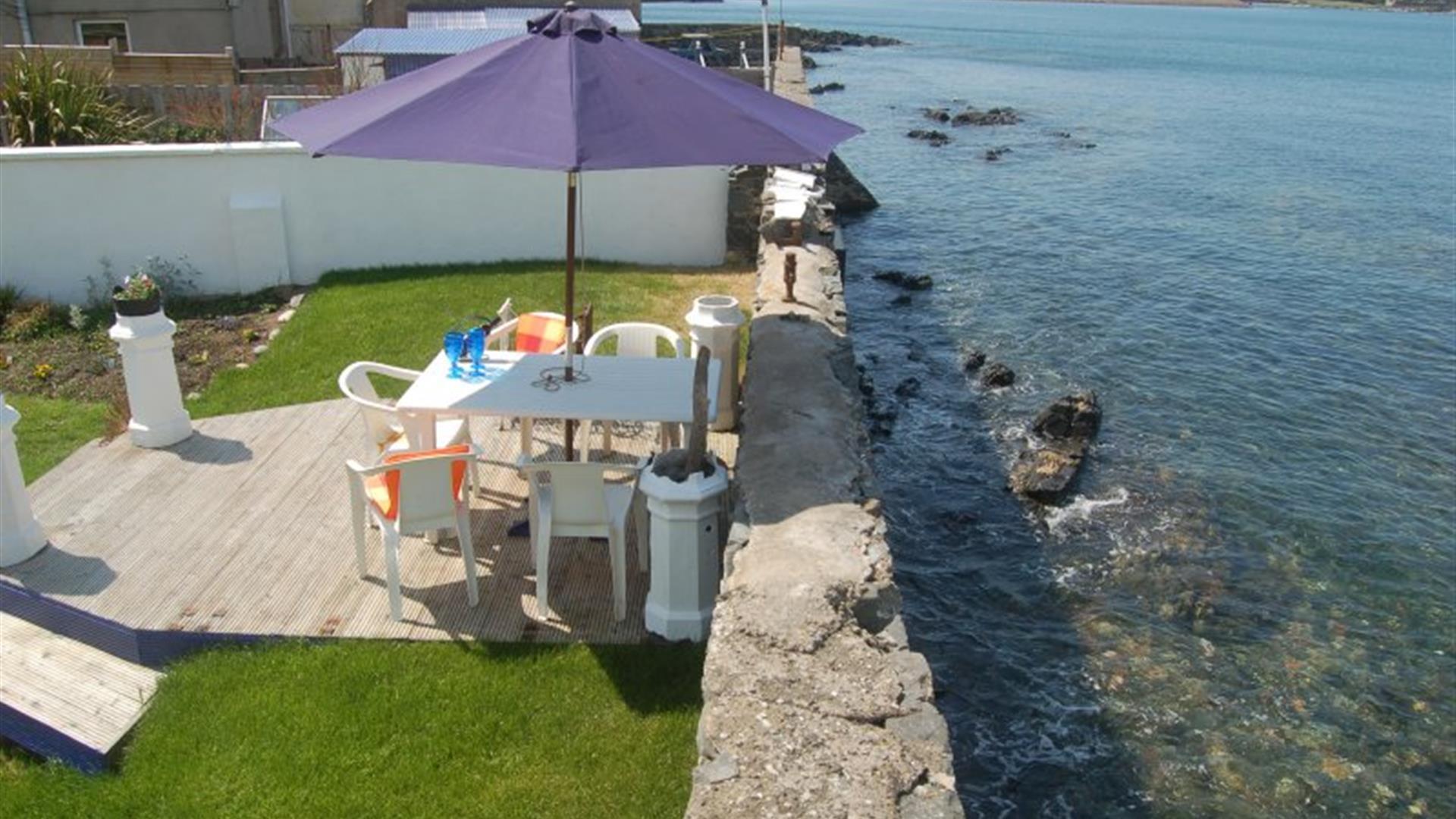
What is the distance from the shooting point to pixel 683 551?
6062 mm

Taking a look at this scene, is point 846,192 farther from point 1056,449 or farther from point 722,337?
point 722,337

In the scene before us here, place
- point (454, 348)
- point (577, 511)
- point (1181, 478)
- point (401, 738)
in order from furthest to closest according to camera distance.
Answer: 1. point (1181, 478)
2. point (454, 348)
3. point (577, 511)
4. point (401, 738)

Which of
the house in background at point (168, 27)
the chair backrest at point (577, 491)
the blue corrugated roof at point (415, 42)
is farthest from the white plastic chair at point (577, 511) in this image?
the house in background at point (168, 27)

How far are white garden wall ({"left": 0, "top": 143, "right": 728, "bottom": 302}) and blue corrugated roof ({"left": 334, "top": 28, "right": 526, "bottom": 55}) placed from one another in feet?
28.7

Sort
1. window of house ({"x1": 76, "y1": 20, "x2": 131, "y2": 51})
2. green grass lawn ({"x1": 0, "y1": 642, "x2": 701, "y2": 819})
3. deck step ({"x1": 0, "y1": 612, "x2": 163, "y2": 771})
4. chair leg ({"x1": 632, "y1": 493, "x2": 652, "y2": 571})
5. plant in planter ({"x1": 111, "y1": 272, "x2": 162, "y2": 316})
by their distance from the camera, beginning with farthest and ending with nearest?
window of house ({"x1": 76, "y1": 20, "x2": 131, "y2": 51}) → plant in planter ({"x1": 111, "y1": 272, "x2": 162, "y2": 316}) → chair leg ({"x1": 632, "y1": 493, "x2": 652, "y2": 571}) → deck step ({"x1": 0, "y1": 612, "x2": 163, "y2": 771}) → green grass lawn ({"x1": 0, "y1": 642, "x2": 701, "y2": 819})

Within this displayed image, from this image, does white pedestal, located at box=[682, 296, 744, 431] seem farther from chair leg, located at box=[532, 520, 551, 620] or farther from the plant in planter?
the plant in planter

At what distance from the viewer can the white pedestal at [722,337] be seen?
27.6 feet

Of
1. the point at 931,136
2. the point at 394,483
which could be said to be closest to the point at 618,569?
the point at 394,483

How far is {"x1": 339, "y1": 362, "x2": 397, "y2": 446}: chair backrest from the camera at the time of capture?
688 cm

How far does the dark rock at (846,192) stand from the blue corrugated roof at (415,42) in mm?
7311

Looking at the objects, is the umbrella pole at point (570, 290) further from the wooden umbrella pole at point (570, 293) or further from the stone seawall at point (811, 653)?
the stone seawall at point (811, 653)

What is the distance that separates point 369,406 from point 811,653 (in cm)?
333

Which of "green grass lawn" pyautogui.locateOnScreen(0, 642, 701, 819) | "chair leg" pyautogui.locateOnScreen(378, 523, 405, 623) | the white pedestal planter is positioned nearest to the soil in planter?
"chair leg" pyautogui.locateOnScreen(378, 523, 405, 623)

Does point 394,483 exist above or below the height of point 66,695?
above
